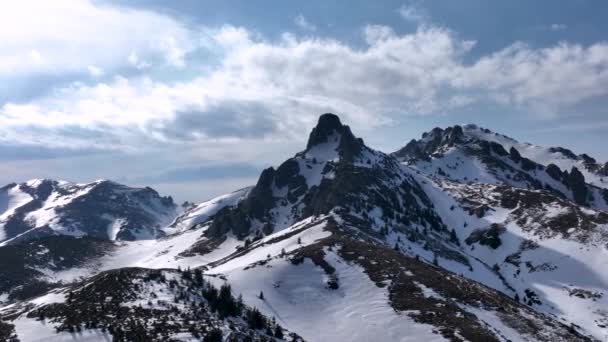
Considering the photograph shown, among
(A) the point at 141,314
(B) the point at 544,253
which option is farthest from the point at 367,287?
(B) the point at 544,253

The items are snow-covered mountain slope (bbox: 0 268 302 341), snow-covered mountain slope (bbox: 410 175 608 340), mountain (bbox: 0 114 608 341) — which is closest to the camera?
snow-covered mountain slope (bbox: 0 268 302 341)

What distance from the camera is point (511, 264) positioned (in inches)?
5699

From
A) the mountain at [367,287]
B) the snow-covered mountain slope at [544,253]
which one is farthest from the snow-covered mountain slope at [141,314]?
the snow-covered mountain slope at [544,253]

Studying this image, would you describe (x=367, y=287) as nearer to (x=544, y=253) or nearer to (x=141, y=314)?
(x=141, y=314)

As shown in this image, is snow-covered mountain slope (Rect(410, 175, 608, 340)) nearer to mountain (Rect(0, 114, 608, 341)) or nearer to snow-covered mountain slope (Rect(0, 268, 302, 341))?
mountain (Rect(0, 114, 608, 341))

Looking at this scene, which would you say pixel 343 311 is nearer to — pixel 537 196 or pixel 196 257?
pixel 196 257

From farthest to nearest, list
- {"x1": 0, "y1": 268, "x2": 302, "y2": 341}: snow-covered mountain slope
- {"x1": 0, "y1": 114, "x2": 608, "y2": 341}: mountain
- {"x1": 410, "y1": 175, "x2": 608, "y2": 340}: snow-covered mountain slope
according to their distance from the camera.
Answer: {"x1": 410, "y1": 175, "x2": 608, "y2": 340}: snow-covered mountain slope → {"x1": 0, "y1": 114, "x2": 608, "y2": 341}: mountain → {"x1": 0, "y1": 268, "x2": 302, "y2": 341}: snow-covered mountain slope

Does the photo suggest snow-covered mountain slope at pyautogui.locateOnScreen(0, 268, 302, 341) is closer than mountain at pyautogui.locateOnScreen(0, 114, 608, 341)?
Yes

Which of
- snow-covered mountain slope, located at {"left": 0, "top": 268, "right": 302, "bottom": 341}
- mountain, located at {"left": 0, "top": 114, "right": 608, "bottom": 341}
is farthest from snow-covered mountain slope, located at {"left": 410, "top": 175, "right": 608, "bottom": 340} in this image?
snow-covered mountain slope, located at {"left": 0, "top": 268, "right": 302, "bottom": 341}

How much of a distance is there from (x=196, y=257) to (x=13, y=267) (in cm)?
7411

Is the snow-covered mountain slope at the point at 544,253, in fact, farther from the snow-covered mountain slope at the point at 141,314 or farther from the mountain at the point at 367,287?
the snow-covered mountain slope at the point at 141,314

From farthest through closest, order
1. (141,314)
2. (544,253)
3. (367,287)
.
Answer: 1. (544,253)
2. (367,287)
3. (141,314)

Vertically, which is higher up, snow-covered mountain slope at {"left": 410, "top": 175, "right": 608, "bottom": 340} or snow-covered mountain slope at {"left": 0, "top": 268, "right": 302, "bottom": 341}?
snow-covered mountain slope at {"left": 0, "top": 268, "right": 302, "bottom": 341}

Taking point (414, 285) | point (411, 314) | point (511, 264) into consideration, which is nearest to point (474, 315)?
point (411, 314)
